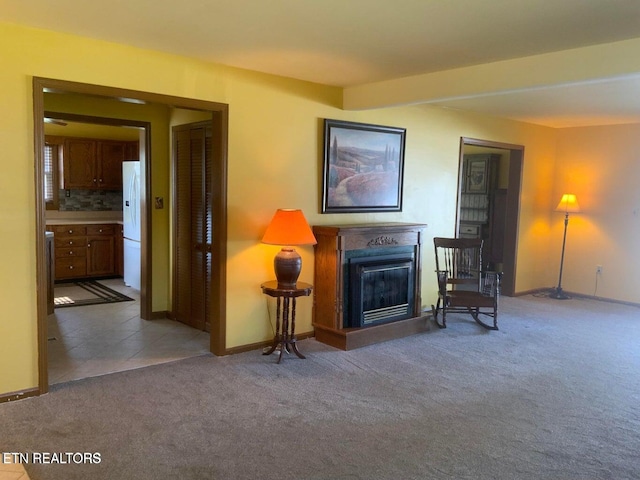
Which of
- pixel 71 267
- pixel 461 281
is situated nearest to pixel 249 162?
pixel 461 281

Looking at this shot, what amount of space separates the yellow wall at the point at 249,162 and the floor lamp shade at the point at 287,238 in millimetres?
289

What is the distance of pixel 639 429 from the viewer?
311cm

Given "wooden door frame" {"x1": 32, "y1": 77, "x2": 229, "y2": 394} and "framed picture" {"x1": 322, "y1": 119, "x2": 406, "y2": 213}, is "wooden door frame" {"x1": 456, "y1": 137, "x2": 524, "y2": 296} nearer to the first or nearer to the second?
"framed picture" {"x1": 322, "y1": 119, "x2": 406, "y2": 213}

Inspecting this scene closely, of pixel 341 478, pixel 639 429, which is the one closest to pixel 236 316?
pixel 341 478

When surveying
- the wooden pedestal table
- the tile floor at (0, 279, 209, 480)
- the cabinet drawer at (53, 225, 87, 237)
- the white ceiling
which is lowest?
the tile floor at (0, 279, 209, 480)

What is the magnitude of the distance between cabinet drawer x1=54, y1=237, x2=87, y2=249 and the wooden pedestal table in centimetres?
422

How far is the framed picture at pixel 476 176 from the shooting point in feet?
24.3

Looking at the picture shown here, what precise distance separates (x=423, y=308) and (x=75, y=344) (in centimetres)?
353

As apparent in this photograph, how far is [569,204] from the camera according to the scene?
6.84 m

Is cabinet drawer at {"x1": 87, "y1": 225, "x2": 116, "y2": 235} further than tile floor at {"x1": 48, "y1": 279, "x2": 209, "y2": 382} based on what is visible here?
Yes

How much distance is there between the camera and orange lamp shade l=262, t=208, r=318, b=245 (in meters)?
4.06

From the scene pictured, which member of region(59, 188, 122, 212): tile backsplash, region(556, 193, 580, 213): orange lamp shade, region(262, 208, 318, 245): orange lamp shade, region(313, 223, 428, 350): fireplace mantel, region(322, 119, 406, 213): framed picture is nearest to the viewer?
region(262, 208, 318, 245): orange lamp shade

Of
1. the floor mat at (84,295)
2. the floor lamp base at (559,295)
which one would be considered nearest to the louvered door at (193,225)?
the floor mat at (84,295)

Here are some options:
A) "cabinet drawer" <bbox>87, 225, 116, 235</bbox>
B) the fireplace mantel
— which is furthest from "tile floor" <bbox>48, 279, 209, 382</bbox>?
"cabinet drawer" <bbox>87, 225, 116, 235</bbox>
